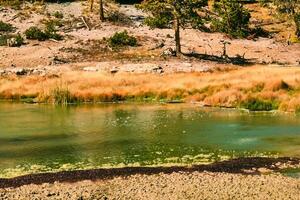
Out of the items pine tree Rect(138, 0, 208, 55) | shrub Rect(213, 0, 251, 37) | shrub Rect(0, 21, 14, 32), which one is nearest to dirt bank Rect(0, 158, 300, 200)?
pine tree Rect(138, 0, 208, 55)

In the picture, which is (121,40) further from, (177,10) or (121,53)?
(177,10)

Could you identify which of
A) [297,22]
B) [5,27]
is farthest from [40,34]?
[297,22]

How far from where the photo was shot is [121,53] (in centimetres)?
7006

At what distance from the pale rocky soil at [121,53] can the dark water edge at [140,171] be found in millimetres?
36711

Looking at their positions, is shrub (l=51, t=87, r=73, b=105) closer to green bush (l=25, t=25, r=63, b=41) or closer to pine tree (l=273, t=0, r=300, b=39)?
green bush (l=25, t=25, r=63, b=41)

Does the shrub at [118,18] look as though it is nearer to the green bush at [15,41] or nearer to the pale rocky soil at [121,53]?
the pale rocky soil at [121,53]

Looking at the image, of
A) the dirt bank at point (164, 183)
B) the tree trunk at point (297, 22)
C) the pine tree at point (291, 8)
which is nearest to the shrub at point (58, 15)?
the pine tree at point (291, 8)

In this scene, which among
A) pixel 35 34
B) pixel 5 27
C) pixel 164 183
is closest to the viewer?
pixel 164 183

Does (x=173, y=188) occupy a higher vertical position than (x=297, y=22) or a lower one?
lower

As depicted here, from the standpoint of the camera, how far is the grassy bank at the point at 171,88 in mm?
42188

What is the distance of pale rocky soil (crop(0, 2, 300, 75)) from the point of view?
63.9 metres

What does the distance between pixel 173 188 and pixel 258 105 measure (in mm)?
22129

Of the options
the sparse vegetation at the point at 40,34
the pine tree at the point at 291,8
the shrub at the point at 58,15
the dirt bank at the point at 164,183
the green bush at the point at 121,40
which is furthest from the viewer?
the pine tree at the point at 291,8

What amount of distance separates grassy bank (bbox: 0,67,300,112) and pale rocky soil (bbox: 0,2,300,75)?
7224 mm
